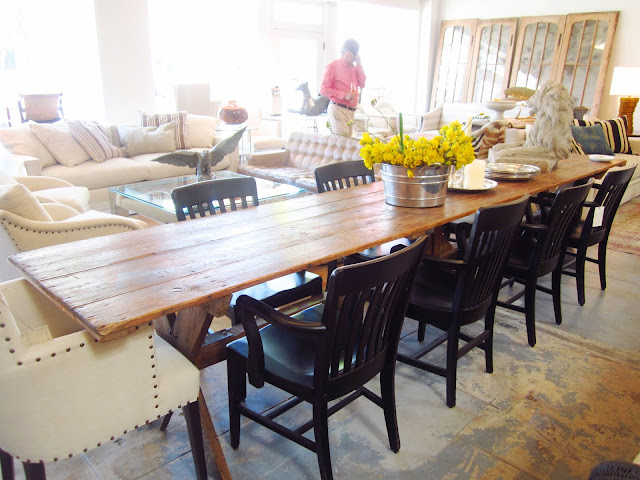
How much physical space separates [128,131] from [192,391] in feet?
14.9

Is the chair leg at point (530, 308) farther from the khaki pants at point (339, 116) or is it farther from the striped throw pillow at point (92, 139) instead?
the striped throw pillow at point (92, 139)

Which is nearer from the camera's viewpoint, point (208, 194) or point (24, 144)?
point (208, 194)

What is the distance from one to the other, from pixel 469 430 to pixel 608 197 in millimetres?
1741

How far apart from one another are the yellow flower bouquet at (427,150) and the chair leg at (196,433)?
3.97 feet

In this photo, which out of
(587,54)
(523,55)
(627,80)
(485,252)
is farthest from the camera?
(523,55)

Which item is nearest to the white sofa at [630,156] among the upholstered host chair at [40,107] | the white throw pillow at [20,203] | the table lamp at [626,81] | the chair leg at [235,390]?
the table lamp at [626,81]

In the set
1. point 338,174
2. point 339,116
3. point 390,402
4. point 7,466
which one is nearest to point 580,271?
point 338,174

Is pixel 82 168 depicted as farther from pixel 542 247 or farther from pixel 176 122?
pixel 542 247

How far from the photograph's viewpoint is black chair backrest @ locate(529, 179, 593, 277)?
7.64 feet

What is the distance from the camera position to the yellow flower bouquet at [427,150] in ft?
6.86

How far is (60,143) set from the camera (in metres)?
4.82

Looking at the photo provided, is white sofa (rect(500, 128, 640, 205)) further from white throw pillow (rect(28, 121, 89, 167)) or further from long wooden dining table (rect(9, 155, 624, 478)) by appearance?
white throw pillow (rect(28, 121, 89, 167))

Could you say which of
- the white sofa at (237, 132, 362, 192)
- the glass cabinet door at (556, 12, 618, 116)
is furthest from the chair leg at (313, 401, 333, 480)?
the glass cabinet door at (556, 12, 618, 116)

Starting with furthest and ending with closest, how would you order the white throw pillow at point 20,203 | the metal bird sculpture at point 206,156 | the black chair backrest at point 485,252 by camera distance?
the metal bird sculpture at point 206,156, the white throw pillow at point 20,203, the black chair backrest at point 485,252
